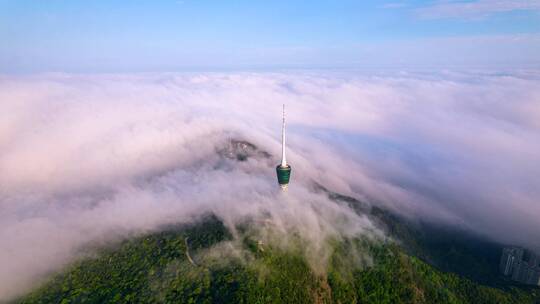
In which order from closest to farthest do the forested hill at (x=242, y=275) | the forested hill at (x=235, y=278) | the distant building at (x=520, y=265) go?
the forested hill at (x=235, y=278) < the forested hill at (x=242, y=275) < the distant building at (x=520, y=265)

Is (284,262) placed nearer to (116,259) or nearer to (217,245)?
(217,245)

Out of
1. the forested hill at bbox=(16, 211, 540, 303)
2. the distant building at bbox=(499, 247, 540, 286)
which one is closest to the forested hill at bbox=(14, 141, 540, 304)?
the forested hill at bbox=(16, 211, 540, 303)

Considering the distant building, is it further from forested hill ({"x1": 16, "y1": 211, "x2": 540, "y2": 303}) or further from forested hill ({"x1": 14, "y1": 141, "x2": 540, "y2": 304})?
forested hill ({"x1": 16, "y1": 211, "x2": 540, "y2": 303})

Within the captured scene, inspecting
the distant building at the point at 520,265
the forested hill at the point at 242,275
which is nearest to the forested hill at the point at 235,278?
the forested hill at the point at 242,275

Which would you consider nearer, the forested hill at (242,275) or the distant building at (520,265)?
the forested hill at (242,275)

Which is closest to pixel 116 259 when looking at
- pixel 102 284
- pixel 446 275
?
pixel 102 284

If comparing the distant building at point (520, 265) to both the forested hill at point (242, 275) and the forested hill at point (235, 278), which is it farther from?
the forested hill at point (235, 278)

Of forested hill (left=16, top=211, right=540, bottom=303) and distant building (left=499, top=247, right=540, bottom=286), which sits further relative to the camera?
distant building (left=499, top=247, right=540, bottom=286)

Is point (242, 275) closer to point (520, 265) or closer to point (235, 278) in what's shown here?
point (235, 278)
